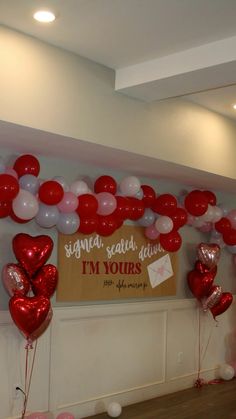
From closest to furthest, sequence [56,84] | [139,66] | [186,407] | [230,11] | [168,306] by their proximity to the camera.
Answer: [230,11]
[56,84]
[139,66]
[186,407]
[168,306]

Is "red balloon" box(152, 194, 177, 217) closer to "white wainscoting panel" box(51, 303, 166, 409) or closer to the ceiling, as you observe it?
"white wainscoting panel" box(51, 303, 166, 409)

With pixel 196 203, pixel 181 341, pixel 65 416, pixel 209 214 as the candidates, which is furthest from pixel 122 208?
pixel 181 341

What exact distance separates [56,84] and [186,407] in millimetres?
2906

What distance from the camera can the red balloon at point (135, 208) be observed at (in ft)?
13.7

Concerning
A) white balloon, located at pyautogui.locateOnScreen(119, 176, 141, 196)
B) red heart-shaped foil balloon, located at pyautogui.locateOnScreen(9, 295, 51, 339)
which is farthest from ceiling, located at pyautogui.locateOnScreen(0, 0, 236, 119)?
red heart-shaped foil balloon, located at pyautogui.locateOnScreen(9, 295, 51, 339)

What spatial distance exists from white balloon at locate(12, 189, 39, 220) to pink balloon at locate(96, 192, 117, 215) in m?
0.60

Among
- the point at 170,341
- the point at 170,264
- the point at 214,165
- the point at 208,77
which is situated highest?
the point at 208,77

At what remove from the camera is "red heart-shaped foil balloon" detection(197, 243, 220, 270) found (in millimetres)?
5084

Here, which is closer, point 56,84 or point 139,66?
point 56,84

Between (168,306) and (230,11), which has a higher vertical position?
(230,11)

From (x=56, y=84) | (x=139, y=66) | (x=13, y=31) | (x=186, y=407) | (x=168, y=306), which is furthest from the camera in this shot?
(x=168, y=306)

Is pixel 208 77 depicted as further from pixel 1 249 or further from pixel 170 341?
pixel 170 341

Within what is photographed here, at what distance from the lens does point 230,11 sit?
9.12ft

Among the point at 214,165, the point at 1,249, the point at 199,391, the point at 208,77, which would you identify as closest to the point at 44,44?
the point at 208,77
